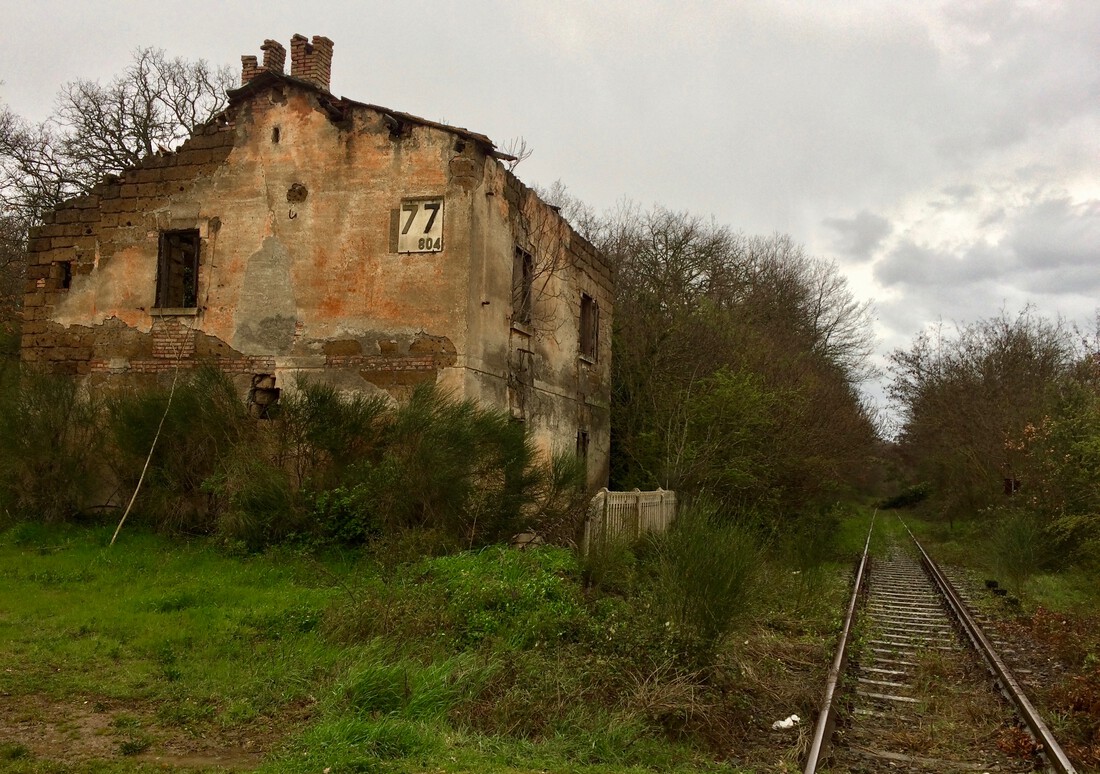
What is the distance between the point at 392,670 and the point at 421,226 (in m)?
8.96

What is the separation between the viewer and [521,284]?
16109 mm

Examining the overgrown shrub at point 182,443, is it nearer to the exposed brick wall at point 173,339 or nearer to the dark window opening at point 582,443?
the exposed brick wall at point 173,339

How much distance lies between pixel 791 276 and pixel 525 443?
3036 centimetres

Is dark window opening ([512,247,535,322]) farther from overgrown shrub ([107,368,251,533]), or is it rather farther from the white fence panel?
overgrown shrub ([107,368,251,533])

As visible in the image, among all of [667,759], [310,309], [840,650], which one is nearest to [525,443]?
[310,309]

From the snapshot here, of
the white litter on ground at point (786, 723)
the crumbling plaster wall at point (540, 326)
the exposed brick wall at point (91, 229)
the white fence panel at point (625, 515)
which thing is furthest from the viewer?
the exposed brick wall at point (91, 229)

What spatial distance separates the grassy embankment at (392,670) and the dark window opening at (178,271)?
18.9 feet

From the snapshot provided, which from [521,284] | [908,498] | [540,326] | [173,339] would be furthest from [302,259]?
[908,498]

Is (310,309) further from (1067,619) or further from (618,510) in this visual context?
(1067,619)

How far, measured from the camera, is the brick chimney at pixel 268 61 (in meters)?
16.5

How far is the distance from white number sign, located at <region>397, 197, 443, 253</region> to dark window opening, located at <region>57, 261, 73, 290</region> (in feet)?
20.6

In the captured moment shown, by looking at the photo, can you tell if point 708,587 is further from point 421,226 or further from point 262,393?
point 262,393

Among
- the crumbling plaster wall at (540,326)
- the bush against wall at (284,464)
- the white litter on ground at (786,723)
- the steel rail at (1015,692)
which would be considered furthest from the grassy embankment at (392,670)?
the crumbling plaster wall at (540,326)

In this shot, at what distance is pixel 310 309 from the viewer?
575 inches
